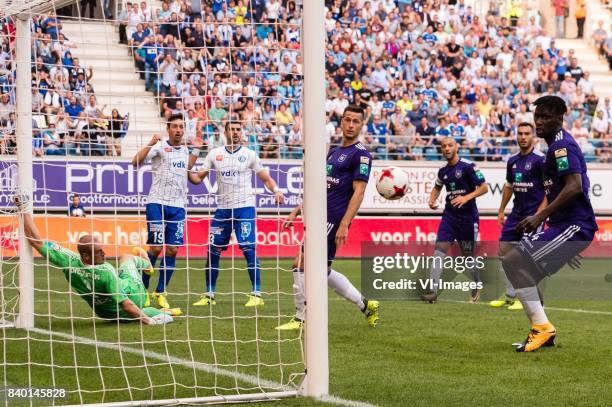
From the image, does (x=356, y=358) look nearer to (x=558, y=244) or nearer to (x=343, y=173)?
(x=558, y=244)

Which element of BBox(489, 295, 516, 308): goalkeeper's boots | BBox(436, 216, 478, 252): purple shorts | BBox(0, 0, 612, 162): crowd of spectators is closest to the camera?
BBox(489, 295, 516, 308): goalkeeper's boots

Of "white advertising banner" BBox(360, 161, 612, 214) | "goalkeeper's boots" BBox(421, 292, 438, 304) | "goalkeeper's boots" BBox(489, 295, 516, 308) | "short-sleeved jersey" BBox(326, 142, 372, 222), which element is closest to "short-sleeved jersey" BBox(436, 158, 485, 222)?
"goalkeeper's boots" BBox(421, 292, 438, 304)

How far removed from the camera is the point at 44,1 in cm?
922

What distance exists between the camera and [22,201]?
29.8 feet

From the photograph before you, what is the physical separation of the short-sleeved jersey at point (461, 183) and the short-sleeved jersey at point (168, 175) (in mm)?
3876

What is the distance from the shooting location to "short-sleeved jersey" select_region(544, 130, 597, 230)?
912 cm

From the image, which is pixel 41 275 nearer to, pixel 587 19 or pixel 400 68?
pixel 400 68

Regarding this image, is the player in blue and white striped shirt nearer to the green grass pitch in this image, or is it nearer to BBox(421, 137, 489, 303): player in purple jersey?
the green grass pitch

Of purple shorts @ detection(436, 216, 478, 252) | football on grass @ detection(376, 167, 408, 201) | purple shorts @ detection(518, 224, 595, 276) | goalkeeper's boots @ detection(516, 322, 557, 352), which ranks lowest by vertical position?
goalkeeper's boots @ detection(516, 322, 557, 352)

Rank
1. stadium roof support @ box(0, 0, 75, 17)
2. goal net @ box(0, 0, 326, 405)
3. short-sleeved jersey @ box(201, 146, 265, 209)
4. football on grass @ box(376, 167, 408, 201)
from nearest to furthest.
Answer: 1. goal net @ box(0, 0, 326, 405)
2. stadium roof support @ box(0, 0, 75, 17)
3. football on grass @ box(376, 167, 408, 201)
4. short-sleeved jersey @ box(201, 146, 265, 209)

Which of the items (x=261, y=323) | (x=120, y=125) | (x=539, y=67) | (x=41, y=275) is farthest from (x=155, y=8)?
(x=539, y=67)

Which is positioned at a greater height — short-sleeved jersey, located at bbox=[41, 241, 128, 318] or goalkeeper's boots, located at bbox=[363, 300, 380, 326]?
short-sleeved jersey, located at bbox=[41, 241, 128, 318]

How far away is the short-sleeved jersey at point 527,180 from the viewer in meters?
13.1

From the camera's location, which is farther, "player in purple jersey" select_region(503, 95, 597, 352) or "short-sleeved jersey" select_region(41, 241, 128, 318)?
"short-sleeved jersey" select_region(41, 241, 128, 318)
